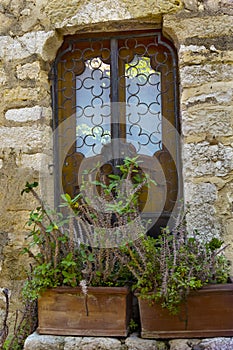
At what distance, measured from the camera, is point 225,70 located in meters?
2.56

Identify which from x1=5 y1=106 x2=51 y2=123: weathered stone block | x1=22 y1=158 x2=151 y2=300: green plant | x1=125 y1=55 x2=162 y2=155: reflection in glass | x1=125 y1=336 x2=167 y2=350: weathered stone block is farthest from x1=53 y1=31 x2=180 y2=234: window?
x1=125 y1=336 x2=167 y2=350: weathered stone block

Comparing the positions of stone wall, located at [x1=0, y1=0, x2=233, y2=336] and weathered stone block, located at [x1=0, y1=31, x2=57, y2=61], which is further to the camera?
weathered stone block, located at [x1=0, y1=31, x2=57, y2=61]

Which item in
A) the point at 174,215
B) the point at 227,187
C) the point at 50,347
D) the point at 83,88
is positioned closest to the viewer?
the point at 50,347

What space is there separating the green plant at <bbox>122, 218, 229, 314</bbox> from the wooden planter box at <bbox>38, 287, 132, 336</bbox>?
138 mm

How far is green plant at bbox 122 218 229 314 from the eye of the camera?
2.03 meters

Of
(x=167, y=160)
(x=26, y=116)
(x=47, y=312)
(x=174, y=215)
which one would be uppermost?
(x=26, y=116)

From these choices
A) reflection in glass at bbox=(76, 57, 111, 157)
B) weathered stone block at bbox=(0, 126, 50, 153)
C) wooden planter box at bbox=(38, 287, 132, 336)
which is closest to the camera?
wooden planter box at bbox=(38, 287, 132, 336)

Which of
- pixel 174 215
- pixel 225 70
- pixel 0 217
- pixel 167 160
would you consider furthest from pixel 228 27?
pixel 0 217

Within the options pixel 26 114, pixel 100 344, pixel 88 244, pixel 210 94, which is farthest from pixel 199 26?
pixel 100 344

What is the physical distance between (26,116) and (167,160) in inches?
37.3

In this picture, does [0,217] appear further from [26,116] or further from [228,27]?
[228,27]

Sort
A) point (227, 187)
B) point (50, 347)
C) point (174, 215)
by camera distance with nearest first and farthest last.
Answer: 1. point (50, 347)
2. point (227, 187)
3. point (174, 215)

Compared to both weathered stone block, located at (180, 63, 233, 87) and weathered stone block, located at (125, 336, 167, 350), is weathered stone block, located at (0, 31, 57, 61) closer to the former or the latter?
weathered stone block, located at (180, 63, 233, 87)

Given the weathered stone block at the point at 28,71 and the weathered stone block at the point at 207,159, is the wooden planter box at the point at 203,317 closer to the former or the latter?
the weathered stone block at the point at 207,159
